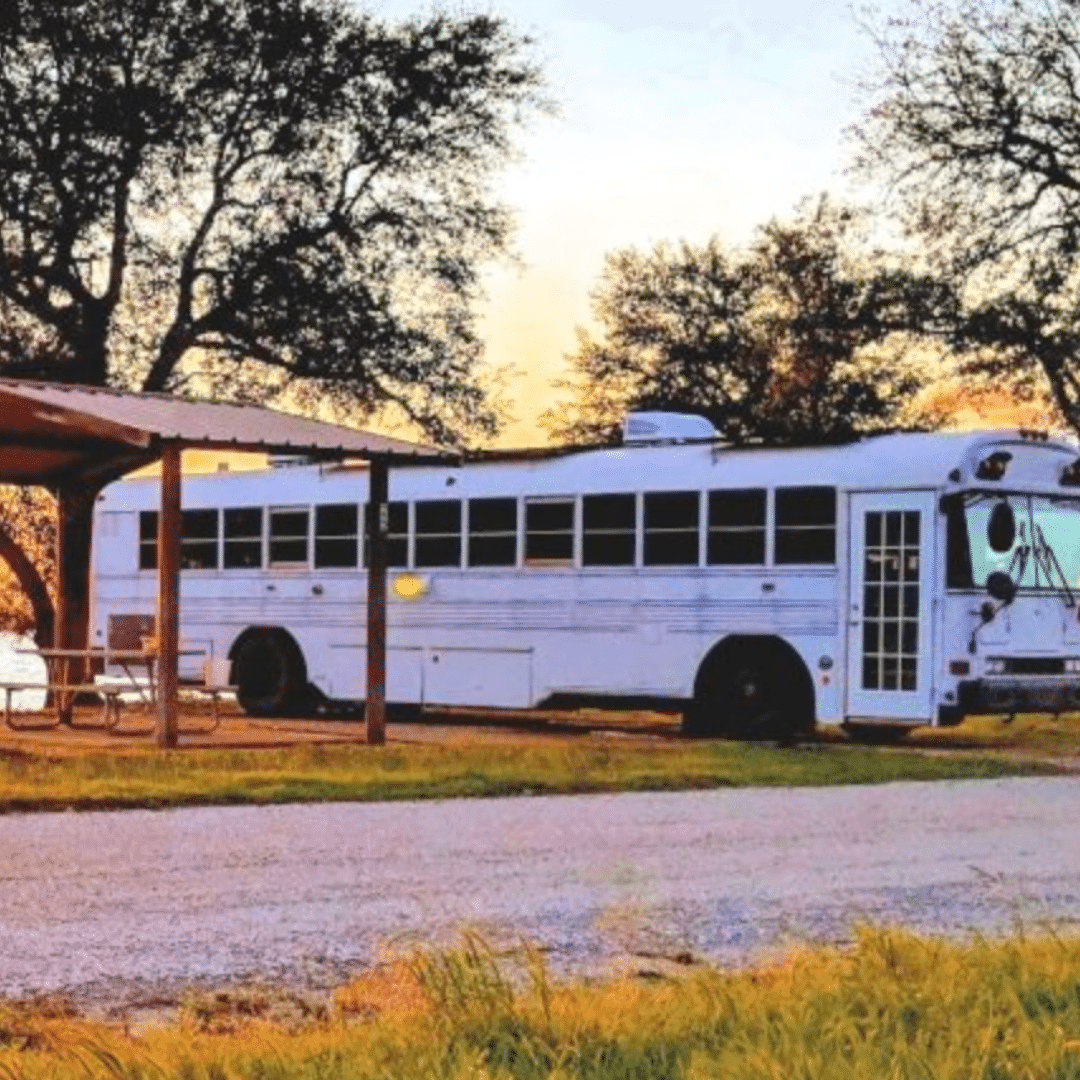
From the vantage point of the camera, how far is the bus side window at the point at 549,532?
27422 mm

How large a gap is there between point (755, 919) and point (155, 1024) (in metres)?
3.51

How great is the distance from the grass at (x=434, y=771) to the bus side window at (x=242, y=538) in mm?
7714

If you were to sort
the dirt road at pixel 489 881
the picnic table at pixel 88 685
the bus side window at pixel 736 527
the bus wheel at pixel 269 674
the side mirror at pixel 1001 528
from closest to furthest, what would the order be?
the dirt road at pixel 489 881 → the picnic table at pixel 88 685 → the side mirror at pixel 1001 528 → the bus side window at pixel 736 527 → the bus wheel at pixel 269 674

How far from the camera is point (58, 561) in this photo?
1096 inches

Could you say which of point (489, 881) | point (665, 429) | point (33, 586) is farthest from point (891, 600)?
point (33, 586)

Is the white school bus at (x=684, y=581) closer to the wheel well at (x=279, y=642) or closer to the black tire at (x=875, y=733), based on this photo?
the wheel well at (x=279, y=642)

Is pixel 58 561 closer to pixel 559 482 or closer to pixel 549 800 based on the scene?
pixel 559 482

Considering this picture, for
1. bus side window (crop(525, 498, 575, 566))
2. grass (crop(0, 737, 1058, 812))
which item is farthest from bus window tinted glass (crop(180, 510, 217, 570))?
grass (crop(0, 737, 1058, 812))

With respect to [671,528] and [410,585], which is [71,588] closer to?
[410,585]

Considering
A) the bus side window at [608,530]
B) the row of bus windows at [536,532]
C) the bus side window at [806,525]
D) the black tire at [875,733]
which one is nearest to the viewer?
the bus side window at [806,525]

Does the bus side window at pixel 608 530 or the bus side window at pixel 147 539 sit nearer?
the bus side window at pixel 608 530

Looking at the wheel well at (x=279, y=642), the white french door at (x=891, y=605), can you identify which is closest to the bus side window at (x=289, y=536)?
the wheel well at (x=279, y=642)

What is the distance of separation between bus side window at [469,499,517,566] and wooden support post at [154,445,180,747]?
6.69 m

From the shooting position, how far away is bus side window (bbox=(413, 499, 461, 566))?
93.6ft
